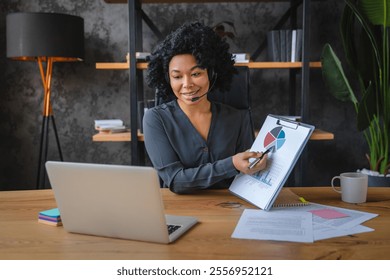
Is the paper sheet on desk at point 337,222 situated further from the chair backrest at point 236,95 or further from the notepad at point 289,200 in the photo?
the chair backrest at point 236,95

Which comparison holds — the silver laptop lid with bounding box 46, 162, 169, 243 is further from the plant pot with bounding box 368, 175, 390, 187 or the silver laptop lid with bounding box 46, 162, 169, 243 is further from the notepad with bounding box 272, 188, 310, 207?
the plant pot with bounding box 368, 175, 390, 187

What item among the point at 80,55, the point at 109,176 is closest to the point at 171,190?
the point at 109,176

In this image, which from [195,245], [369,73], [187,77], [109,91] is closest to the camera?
[195,245]

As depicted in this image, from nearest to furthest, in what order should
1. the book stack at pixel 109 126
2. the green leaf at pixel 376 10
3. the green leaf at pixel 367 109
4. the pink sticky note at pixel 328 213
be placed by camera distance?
the pink sticky note at pixel 328 213 < the green leaf at pixel 376 10 < the green leaf at pixel 367 109 < the book stack at pixel 109 126

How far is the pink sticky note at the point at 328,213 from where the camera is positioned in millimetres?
1078

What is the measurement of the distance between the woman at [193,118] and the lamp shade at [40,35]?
3.45ft

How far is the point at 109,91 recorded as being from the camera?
2.97 m

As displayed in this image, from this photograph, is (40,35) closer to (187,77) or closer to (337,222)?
(187,77)

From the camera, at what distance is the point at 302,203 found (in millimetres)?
1201

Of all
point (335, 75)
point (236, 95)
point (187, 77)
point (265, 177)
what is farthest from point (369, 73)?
point (265, 177)

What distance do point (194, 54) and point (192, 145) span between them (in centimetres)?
34

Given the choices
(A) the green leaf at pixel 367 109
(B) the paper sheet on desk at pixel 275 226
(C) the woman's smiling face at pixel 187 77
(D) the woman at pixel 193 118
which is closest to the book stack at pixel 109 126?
(D) the woman at pixel 193 118
